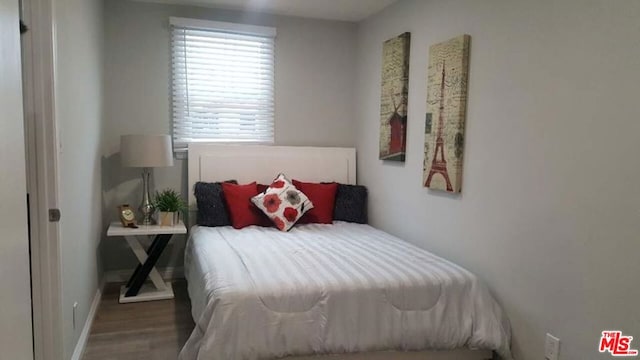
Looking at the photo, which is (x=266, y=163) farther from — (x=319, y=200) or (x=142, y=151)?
(x=142, y=151)

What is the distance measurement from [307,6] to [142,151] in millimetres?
1878

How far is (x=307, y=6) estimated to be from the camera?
3889 millimetres

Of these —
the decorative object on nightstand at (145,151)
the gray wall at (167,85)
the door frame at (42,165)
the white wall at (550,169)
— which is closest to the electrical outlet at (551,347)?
the white wall at (550,169)

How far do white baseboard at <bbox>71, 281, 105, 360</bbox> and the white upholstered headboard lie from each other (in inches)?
41.3

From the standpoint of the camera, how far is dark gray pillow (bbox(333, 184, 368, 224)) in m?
4.06

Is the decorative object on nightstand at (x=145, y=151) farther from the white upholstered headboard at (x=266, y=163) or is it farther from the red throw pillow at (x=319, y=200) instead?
the red throw pillow at (x=319, y=200)

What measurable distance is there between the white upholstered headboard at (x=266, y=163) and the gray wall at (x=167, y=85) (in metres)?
0.15

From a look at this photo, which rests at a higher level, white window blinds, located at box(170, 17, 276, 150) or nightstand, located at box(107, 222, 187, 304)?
white window blinds, located at box(170, 17, 276, 150)

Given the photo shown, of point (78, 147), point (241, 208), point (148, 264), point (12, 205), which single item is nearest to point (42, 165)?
point (78, 147)

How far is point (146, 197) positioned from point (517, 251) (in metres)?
2.83

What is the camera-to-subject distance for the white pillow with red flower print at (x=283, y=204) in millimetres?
3654

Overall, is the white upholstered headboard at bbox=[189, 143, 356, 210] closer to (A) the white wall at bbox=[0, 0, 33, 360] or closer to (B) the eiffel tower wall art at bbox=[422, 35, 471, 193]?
(B) the eiffel tower wall art at bbox=[422, 35, 471, 193]

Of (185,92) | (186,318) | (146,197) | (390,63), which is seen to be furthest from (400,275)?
(185,92)

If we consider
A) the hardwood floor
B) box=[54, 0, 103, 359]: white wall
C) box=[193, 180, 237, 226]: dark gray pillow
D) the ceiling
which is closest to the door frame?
box=[54, 0, 103, 359]: white wall
